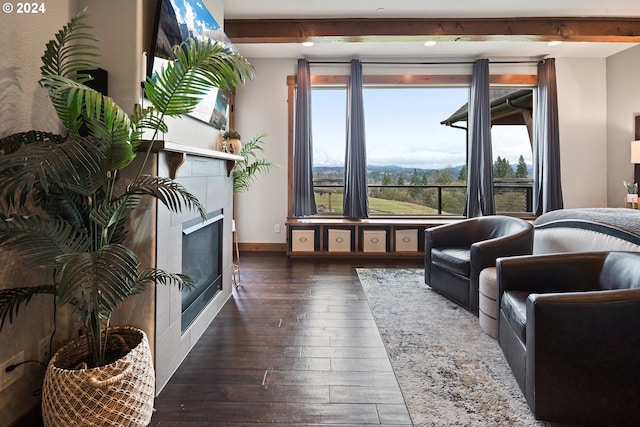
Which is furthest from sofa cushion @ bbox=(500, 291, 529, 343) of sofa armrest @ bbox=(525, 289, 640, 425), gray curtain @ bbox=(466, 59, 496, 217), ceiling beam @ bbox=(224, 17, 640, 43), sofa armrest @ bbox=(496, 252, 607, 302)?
gray curtain @ bbox=(466, 59, 496, 217)

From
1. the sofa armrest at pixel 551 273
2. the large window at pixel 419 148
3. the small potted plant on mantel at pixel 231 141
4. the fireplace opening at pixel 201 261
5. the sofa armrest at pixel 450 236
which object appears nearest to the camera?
the sofa armrest at pixel 551 273

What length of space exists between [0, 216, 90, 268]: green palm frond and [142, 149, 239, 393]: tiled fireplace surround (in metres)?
0.56

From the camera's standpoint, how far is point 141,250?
1.91 meters

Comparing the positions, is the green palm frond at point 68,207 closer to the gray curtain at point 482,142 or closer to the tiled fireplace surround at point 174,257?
the tiled fireplace surround at point 174,257

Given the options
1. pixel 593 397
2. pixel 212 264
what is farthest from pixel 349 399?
pixel 212 264

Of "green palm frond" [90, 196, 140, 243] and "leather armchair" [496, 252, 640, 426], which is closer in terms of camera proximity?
"green palm frond" [90, 196, 140, 243]

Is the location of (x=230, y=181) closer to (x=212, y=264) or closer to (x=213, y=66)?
(x=212, y=264)

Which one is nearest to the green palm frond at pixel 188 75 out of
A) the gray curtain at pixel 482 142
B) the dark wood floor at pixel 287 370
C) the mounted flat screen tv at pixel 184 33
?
the mounted flat screen tv at pixel 184 33

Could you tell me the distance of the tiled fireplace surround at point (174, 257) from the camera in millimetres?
1965

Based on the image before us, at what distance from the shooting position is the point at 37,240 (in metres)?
1.32

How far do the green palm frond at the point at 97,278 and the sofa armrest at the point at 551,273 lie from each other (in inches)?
84.8

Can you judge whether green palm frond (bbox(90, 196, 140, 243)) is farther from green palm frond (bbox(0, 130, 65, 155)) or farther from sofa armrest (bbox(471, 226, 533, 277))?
sofa armrest (bbox(471, 226, 533, 277))

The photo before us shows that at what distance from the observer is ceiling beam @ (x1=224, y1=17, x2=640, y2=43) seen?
4.13m

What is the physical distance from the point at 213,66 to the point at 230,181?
1.90 m
